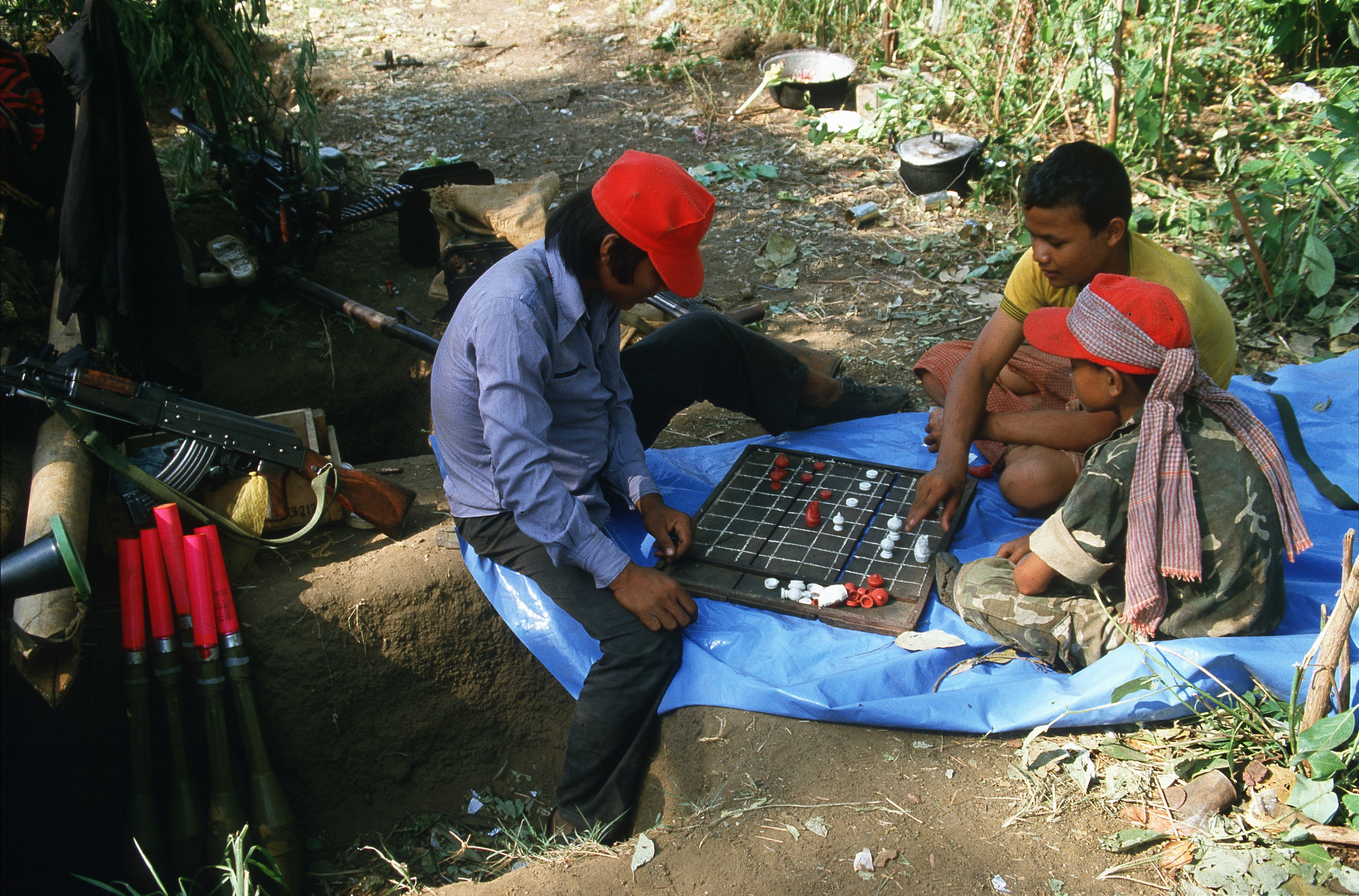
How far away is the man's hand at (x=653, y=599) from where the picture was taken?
8.38ft

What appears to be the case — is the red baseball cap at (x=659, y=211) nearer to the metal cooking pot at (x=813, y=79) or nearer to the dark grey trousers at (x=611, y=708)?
the dark grey trousers at (x=611, y=708)

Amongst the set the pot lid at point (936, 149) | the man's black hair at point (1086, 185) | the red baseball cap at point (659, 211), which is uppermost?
the red baseball cap at point (659, 211)

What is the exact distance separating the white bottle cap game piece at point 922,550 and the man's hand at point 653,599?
30.3 inches

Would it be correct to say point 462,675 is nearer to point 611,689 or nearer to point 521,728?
point 521,728

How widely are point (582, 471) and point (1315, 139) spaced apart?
16.1 ft

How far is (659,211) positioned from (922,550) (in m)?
1.37

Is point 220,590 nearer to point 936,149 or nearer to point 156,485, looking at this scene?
point 156,485

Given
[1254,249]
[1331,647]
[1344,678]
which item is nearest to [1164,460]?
[1331,647]

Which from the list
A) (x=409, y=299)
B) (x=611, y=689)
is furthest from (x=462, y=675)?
(x=409, y=299)

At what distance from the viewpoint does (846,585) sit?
2768mm

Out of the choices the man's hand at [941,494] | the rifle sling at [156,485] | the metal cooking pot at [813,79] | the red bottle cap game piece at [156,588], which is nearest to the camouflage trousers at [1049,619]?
the man's hand at [941,494]

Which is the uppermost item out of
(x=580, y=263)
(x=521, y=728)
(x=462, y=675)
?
(x=580, y=263)

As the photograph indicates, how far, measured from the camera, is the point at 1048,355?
3.37 meters

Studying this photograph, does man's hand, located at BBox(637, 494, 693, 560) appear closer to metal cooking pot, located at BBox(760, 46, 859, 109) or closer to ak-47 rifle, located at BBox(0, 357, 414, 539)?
ak-47 rifle, located at BBox(0, 357, 414, 539)
